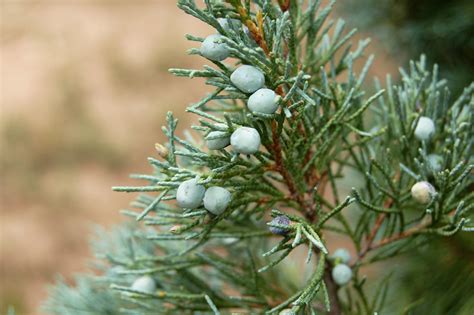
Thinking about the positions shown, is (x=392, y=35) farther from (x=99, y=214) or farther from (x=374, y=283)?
(x=99, y=214)

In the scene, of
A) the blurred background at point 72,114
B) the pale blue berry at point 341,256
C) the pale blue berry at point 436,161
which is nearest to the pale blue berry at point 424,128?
the pale blue berry at point 436,161

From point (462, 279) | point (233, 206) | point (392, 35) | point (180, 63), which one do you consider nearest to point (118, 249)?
point (233, 206)

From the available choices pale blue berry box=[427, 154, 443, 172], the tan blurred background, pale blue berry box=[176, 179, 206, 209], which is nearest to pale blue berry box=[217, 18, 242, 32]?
pale blue berry box=[176, 179, 206, 209]

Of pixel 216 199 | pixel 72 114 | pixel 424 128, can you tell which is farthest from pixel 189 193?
pixel 72 114

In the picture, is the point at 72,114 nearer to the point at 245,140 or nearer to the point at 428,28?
the point at 428,28

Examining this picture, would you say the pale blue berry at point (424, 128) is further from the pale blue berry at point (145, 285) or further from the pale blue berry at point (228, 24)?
the pale blue berry at point (145, 285)

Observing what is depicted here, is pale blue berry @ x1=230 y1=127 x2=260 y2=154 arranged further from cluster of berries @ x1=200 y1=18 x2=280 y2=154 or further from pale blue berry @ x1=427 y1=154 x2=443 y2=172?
pale blue berry @ x1=427 y1=154 x2=443 y2=172

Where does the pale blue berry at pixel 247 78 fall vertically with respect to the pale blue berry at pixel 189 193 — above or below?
above
